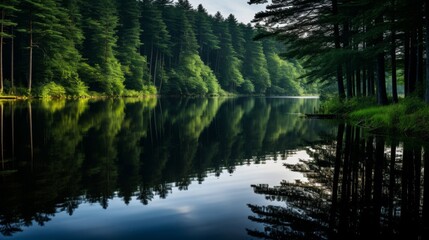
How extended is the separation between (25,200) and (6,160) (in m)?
3.89

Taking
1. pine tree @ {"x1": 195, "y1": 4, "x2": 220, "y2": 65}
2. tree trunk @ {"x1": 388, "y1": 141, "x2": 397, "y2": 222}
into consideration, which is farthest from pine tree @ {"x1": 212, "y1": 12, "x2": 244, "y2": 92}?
tree trunk @ {"x1": 388, "y1": 141, "x2": 397, "y2": 222}

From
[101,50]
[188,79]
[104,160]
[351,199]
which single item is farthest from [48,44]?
[351,199]

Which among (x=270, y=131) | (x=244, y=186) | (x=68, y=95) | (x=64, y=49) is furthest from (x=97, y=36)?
(x=244, y=186)

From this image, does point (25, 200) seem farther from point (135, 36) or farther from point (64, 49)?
point (135, 36)

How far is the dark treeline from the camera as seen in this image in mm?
16578

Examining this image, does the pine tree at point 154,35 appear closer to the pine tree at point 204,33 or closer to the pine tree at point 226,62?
the pine tree at point 204,33

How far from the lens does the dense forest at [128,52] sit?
44.7 metres

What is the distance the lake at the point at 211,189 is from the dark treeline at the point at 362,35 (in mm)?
6235

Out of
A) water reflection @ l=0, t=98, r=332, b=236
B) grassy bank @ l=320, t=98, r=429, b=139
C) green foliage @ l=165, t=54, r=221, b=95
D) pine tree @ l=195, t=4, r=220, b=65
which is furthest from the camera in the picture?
pine tree @ l=195, t=4, r=220, b=65

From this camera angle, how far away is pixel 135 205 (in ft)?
20.4

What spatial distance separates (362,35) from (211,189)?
1356 cm

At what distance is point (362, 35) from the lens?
17938 millimetres

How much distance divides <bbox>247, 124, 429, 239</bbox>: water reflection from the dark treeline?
26.7ft

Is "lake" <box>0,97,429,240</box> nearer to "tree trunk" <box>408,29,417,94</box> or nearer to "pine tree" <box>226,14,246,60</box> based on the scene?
"tree trunk" <box>408,29,417,94</box>
